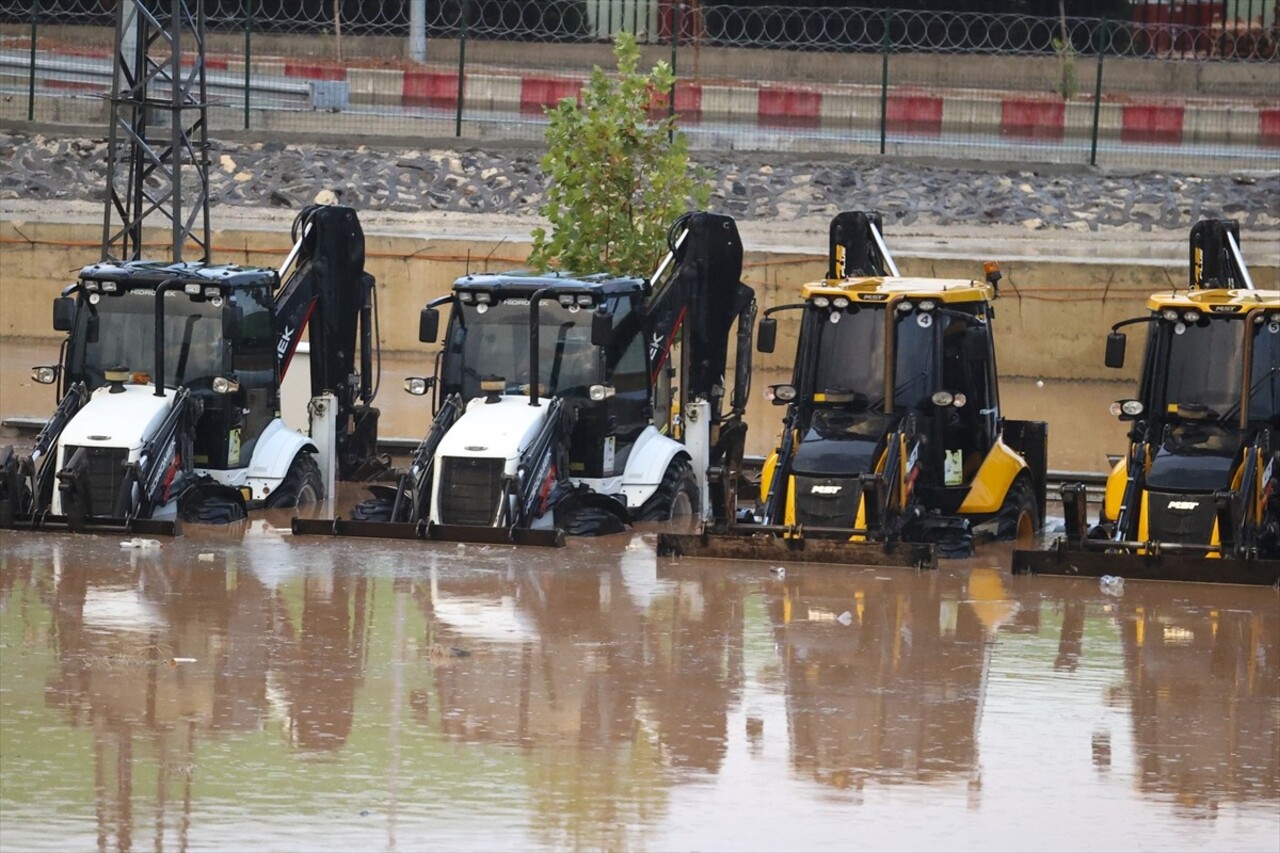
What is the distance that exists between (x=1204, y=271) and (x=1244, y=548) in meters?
3.83

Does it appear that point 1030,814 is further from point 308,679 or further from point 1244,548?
point 1244,548

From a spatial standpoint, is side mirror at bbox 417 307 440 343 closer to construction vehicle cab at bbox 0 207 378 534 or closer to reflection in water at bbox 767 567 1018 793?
construction vehicle cab at bbox 0 207 378 534

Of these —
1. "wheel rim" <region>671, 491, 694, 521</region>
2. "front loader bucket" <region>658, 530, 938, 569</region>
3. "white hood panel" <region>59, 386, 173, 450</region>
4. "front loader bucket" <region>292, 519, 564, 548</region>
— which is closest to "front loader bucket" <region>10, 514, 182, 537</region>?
Answer: "white hood panel" <region>59, 386, 173, 450</region>

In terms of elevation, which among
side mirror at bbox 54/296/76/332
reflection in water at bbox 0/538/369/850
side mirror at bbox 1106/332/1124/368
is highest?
side mirror at bbox 1106/332/1124/368

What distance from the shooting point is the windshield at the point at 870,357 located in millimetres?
17438

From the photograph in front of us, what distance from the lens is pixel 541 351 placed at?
733 inches

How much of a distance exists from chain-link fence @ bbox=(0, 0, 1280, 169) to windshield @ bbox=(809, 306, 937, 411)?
1772 centimetres

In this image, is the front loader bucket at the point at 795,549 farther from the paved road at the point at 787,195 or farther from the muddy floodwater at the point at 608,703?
the paved road at the point at 787,195

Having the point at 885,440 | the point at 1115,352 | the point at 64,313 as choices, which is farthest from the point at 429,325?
the point at 1115,352

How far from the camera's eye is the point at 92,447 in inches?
696

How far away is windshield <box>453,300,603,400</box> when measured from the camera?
61.1 feet

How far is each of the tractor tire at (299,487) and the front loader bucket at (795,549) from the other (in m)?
3.69

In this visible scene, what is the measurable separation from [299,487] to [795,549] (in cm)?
474

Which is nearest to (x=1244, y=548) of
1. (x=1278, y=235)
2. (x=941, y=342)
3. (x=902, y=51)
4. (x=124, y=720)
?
(x=941, y=342)
